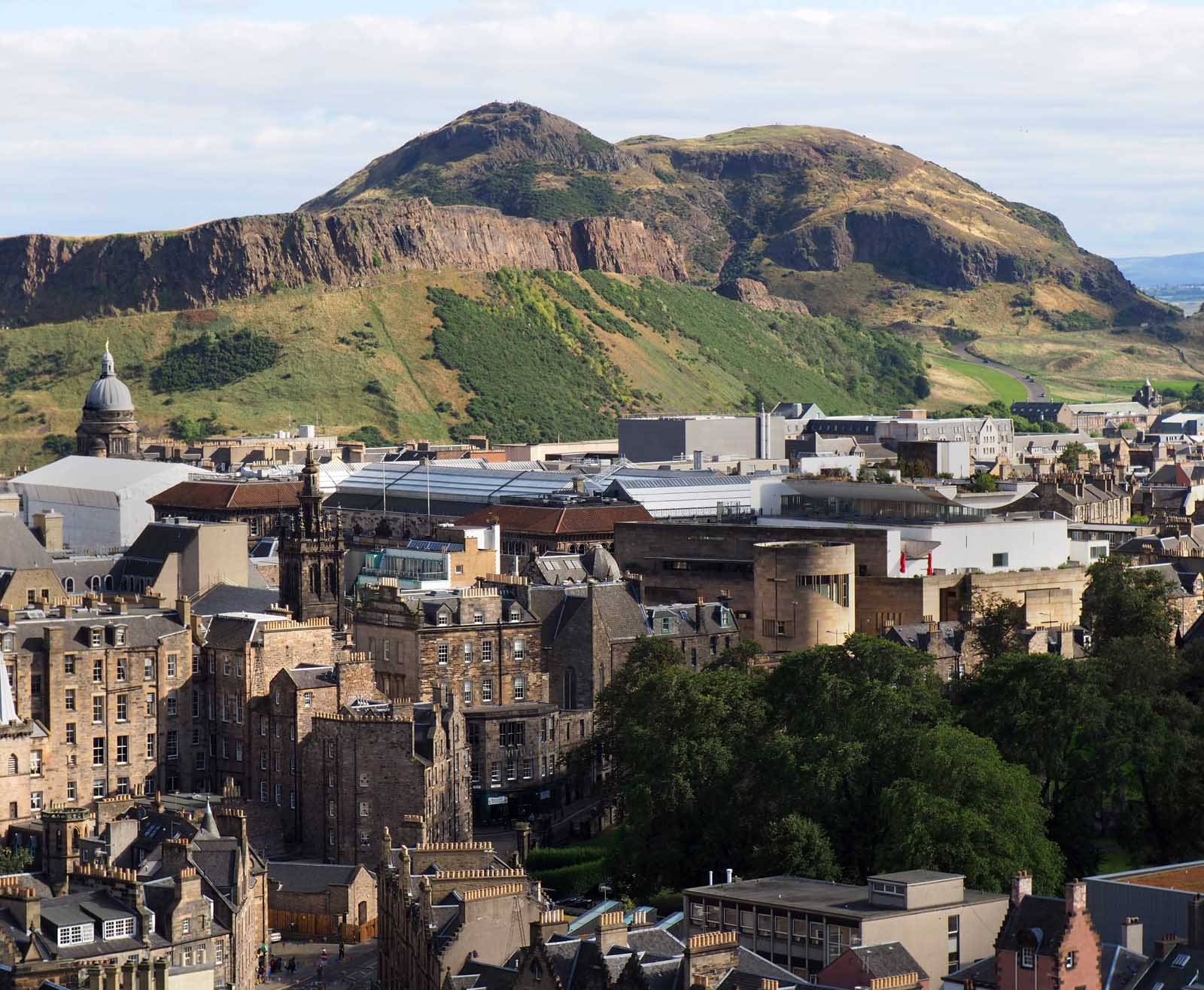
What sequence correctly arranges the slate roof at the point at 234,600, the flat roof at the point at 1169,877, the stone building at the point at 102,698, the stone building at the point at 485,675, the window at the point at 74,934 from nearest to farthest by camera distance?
the window at the point at 74,934
the flat roof at the point at 1169,877
the stone building at the point at 102,698
the stone building at the point at 485,675
the slate roof at the point at 234,600

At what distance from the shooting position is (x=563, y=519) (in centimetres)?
14975

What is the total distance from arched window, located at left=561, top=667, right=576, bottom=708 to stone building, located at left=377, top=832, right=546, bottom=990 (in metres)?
36.1

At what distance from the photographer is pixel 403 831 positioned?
9506 centimetres

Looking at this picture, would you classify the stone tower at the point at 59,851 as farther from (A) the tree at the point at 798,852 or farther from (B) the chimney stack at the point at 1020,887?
(B) the chimney stack at the point at 1020,887

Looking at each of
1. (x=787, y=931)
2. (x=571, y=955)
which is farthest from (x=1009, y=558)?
(x=571, y=955)

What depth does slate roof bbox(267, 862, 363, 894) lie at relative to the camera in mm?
91875

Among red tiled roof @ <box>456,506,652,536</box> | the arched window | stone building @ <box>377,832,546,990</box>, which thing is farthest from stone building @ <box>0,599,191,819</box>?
red tiled roof @ <box>456,506,652,536</box>

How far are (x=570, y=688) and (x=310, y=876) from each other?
Answer: 27.3m

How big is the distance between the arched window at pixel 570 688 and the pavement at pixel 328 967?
96.6 feet

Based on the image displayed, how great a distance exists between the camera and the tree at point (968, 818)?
80625 mm

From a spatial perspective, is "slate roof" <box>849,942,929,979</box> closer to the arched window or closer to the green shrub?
the green shrub

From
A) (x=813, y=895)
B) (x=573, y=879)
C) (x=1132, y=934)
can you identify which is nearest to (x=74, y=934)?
(x=813, y=895)

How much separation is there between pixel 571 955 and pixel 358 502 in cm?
11687

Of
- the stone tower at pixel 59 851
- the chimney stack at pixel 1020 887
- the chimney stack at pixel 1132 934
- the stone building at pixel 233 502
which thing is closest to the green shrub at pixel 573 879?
the stone tower at pixel 59 851
